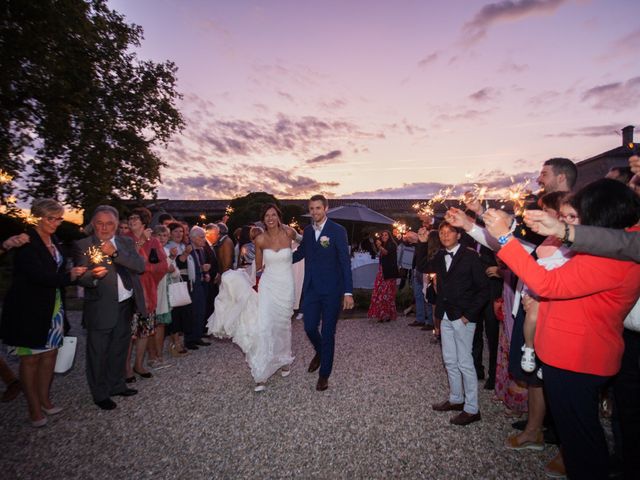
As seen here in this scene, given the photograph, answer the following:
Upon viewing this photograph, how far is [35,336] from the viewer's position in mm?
3824

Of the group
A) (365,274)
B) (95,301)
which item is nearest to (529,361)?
(95,301)

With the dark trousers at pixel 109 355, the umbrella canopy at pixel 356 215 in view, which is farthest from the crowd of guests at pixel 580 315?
the umbrella canopy at pixel 356 215

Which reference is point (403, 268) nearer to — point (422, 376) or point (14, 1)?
point (422, 376)

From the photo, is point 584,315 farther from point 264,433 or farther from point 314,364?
point 314,364

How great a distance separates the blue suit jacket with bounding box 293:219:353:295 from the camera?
5.09 meters

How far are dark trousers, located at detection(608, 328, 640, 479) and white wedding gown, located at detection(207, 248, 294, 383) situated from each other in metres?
3.77

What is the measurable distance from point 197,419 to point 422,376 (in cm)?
320

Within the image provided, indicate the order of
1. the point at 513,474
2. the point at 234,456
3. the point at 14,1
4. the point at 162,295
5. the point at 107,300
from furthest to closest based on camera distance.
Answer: the point at 14,1, the point at 162,295, the point at 107,300, the point at 234,456, the point at 513,474

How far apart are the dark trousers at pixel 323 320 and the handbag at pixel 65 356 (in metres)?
2.90

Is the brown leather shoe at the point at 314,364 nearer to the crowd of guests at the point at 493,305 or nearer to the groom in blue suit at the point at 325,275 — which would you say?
the groom in blue suit at the point at 325,275

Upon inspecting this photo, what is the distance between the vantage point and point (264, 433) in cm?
374

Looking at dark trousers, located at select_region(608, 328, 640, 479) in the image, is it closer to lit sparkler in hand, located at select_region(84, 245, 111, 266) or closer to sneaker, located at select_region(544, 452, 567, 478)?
sneaker, located at select_region(544, 452, 567, 478)

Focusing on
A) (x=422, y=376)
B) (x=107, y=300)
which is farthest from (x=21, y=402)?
(x=422, y=376)

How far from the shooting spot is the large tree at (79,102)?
8.60 meters
